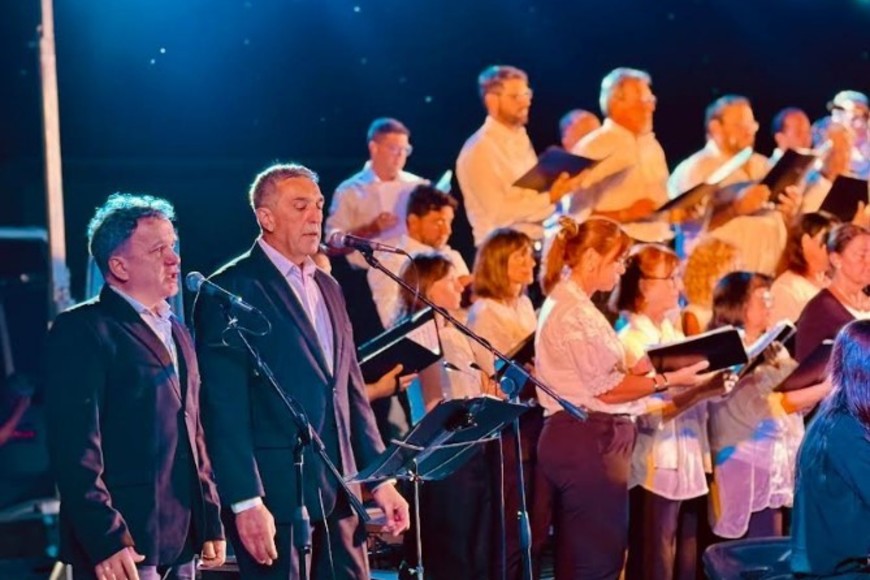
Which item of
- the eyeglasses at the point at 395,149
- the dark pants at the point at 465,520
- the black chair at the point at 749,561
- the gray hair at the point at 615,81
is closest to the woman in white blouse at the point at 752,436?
the dark pants at the point at 465,520

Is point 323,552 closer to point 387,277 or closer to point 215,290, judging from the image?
point 215,290

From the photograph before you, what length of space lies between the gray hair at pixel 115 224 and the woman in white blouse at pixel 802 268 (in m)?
3.93

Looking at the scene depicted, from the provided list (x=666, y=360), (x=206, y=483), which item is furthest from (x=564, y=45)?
Result: (x=206, y=483)

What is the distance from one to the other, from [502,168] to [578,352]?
2.05 metres

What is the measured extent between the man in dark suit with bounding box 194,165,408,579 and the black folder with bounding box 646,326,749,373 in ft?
5.92

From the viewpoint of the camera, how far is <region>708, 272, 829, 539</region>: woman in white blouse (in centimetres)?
673

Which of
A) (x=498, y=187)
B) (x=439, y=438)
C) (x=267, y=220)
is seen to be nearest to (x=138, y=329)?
(x=267, y=220)

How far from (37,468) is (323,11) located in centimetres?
364

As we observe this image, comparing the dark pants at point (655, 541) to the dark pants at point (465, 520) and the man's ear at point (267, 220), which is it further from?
the man's ear at point (267, 220)

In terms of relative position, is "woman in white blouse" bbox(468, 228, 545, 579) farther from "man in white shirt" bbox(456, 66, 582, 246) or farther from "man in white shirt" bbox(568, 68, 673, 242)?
"man in white shirt" bbox(568, 68, 673, 242)

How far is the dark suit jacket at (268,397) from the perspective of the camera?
14.2 ft

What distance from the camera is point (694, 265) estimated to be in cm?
796

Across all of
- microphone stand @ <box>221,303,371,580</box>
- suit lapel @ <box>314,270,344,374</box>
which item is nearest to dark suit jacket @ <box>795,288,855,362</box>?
suit lapel @ <box>314,270,344,374</box>

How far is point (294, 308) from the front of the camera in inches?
175
